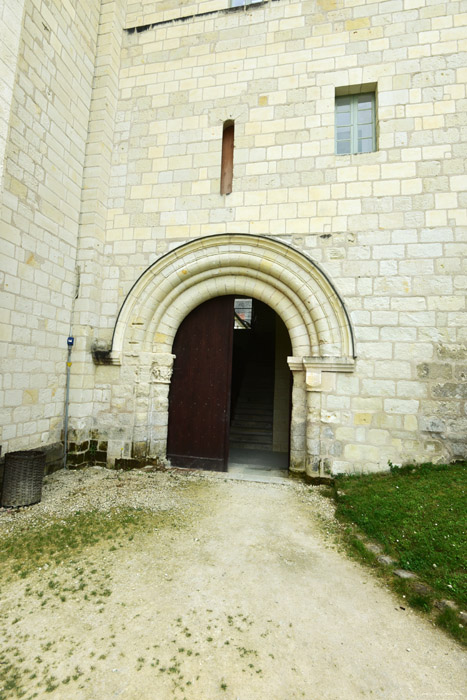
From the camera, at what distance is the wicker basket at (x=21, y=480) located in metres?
3.38

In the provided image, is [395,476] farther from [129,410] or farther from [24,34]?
[24,34]

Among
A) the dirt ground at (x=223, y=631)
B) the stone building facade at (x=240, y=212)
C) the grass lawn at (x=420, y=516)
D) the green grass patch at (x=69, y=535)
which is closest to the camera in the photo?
the dirt ground at (x=223, y=631)

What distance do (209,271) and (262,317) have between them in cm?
692

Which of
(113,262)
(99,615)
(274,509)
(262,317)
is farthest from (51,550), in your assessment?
(262,317)

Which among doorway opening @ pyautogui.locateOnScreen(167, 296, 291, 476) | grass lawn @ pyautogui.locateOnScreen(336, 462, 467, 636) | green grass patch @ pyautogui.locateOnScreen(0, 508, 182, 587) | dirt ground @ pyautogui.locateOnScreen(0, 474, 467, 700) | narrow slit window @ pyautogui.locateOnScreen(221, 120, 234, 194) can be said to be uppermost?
narrow slit window @ pyautogui.locateOnScreen(221, 120, 234, 194)

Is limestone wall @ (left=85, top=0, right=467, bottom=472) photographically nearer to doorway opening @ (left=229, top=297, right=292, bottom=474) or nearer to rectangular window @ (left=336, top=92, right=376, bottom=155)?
rectangular window @ (left=336, top=92, right=376, bottom=155)

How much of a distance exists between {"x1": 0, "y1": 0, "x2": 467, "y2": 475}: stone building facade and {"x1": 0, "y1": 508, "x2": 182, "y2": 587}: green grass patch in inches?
54.0

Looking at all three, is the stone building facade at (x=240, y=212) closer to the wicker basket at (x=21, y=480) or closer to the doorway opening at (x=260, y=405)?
the wicker basket at (x=21, y=480)

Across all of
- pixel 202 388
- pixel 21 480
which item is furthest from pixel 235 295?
pixel 21 480

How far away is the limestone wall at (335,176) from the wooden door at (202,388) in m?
0.85

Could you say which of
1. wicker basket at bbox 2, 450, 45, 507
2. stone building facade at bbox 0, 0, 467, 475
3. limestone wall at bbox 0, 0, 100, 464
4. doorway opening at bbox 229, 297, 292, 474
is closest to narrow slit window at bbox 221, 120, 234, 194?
stone building facade at bbox 0, 0, 467, 475

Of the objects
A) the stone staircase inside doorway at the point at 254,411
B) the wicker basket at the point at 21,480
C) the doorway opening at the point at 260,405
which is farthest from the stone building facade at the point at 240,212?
the stone staircase inside doorway at the point at 254,411

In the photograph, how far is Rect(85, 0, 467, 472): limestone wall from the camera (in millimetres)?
4094

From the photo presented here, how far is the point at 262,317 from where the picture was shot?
11.6 m
